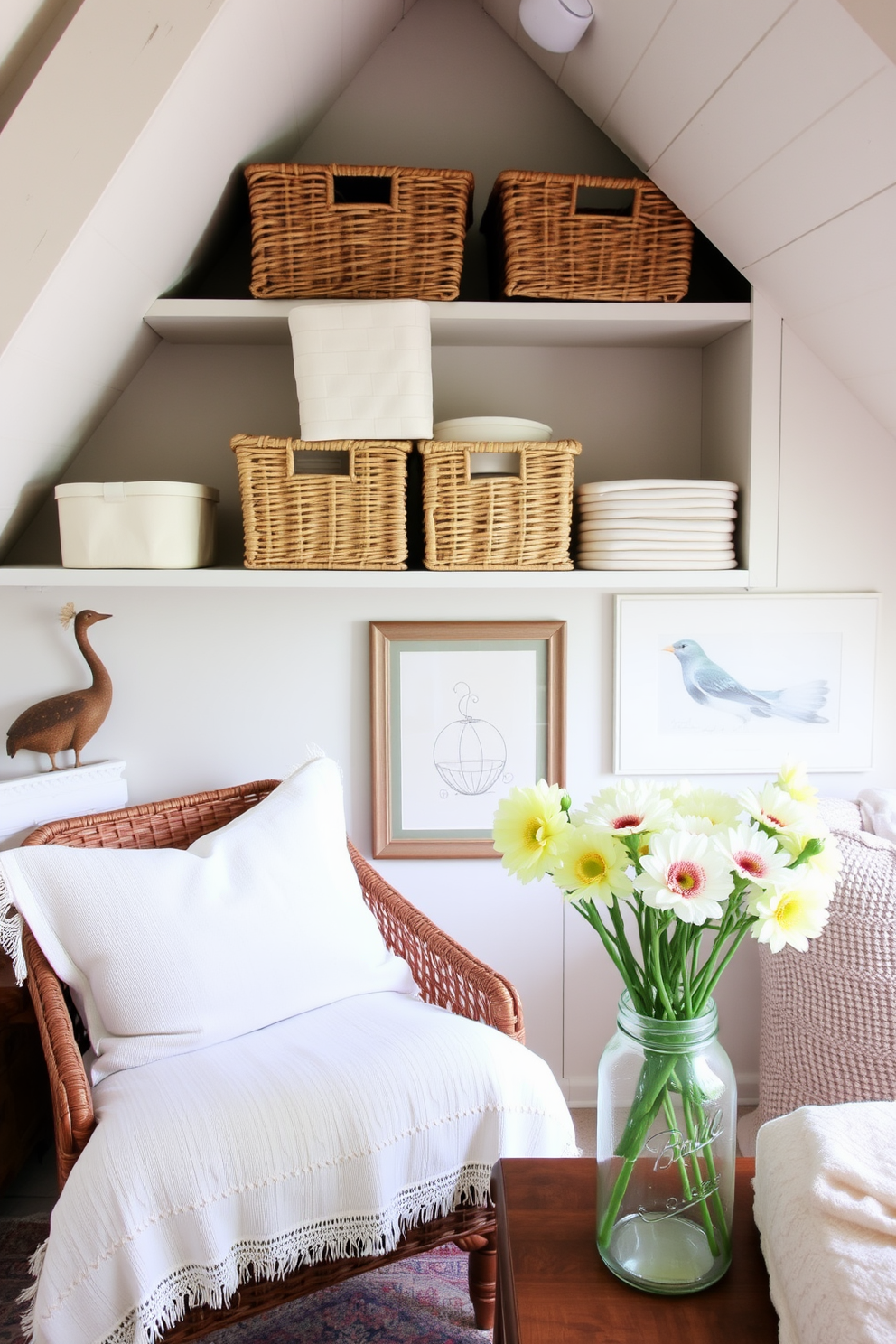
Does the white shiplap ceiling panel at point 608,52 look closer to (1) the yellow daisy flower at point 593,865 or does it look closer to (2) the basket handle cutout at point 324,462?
(2) the basket handle cutout at point 324,462

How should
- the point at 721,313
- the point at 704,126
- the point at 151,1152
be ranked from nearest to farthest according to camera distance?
the point at 151,1152 → the point at 704,126 → the point at 721,313

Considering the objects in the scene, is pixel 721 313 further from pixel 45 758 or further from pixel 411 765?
pixel 45 758

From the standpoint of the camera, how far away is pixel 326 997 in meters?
1.54

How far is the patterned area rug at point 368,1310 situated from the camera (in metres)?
1.48

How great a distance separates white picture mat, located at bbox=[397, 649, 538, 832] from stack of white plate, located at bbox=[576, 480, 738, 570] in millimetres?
306

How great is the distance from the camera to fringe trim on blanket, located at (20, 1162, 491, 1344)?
1.16 m

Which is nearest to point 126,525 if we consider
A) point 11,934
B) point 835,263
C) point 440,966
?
point 11,934

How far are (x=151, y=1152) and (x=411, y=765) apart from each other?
37.8 inches

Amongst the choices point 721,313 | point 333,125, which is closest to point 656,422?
point 721,313

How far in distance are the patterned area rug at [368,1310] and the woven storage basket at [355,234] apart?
66.3 inches

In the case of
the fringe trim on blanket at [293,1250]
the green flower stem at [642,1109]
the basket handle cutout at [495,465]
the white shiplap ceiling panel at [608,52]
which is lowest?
the fringe trim on blanket at [293,1250]

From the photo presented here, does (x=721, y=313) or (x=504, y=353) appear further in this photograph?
(x=504, y=353)

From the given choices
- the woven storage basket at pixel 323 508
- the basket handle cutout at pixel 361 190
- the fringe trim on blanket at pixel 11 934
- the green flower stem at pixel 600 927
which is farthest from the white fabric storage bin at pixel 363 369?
the green flower stem at pixel 600 927

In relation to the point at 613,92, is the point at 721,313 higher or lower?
lower
